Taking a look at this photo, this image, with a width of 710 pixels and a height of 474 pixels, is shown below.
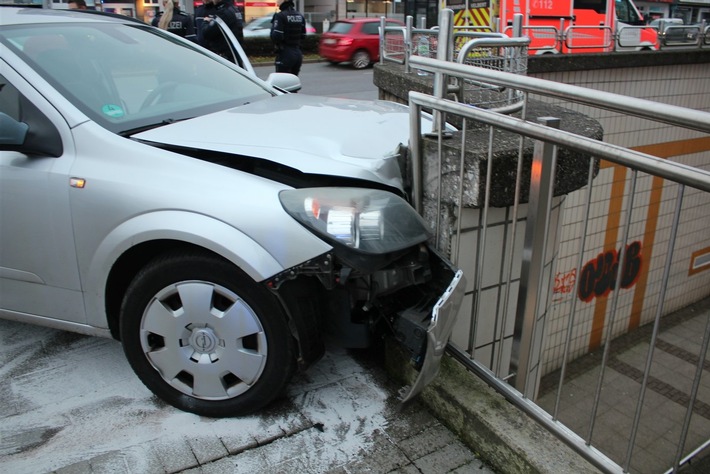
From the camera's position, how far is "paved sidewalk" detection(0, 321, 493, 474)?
2199 millimetres

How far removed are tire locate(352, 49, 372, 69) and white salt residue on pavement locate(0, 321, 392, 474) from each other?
17.9m

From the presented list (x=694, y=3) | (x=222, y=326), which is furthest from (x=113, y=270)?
(x=694, y=3)

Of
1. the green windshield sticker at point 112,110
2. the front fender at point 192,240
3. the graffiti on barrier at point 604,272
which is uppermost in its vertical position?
the green windshield sticker at point 112,110

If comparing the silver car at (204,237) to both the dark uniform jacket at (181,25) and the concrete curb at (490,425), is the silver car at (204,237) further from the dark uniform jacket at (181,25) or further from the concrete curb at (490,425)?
the dark uniform jacket at (181,25)

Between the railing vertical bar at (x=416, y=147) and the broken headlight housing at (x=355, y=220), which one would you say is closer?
the broken headlight housing at (x=355, y=220)

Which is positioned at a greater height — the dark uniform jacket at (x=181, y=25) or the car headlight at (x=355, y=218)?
the dark uniform jacket at (x=181, y=25)

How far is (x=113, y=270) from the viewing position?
247cm

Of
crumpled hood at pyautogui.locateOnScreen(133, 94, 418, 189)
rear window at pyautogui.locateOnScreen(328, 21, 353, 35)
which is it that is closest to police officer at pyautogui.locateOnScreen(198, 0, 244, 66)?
crumpled hood at pyautogui.locateOnScreen(133, 94, 418, 189)

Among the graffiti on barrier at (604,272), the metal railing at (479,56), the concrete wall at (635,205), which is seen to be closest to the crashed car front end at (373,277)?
the metal railing at (479,56)

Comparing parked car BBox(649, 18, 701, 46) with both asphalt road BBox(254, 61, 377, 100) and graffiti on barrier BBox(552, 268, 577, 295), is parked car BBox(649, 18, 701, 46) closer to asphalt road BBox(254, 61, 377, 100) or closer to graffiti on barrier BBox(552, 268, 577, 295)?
graffiti on barrier BBox(552, 268, 577, 295)

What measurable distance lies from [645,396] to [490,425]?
15.1ft

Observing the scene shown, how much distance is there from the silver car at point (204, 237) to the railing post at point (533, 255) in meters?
0.26

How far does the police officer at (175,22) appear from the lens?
26.2ft

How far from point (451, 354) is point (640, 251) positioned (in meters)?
5.82
